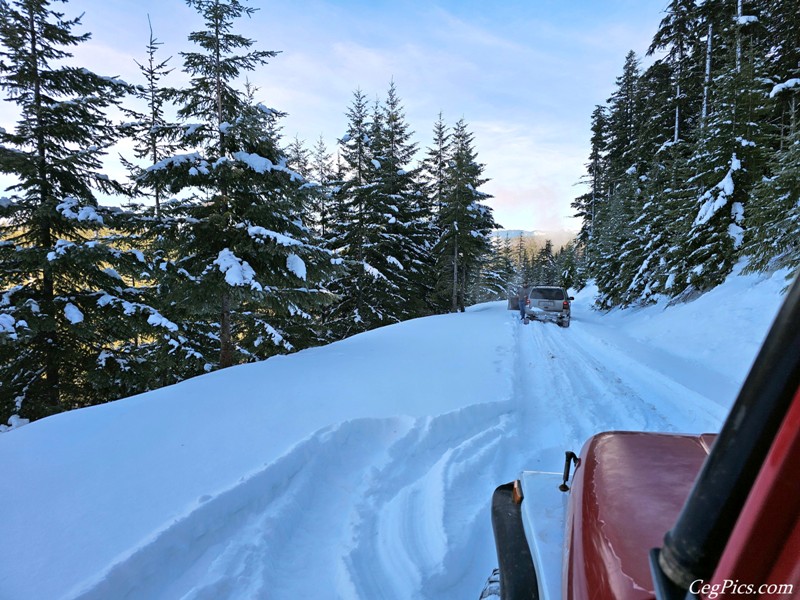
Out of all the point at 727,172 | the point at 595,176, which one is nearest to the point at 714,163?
the point at 727,172

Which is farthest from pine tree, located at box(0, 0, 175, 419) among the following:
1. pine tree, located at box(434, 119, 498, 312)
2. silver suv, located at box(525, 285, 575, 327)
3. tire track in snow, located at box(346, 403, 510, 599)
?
pine tree, located at box(434, 119, 498, 312)

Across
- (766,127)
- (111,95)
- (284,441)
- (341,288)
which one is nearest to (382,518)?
(284,441)

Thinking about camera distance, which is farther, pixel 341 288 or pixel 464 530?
pixel 341 288

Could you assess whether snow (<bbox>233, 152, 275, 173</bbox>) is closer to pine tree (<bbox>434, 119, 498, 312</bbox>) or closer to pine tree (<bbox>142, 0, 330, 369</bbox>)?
pine tree (<bbox>142, 0, 330, 369</bbox>)

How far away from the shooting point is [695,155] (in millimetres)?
12961

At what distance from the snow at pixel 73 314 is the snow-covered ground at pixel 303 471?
204 inches

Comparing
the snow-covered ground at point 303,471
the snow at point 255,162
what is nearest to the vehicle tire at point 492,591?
the snow-covered ground at point 303,471

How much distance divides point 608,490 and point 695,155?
15678 millimetres

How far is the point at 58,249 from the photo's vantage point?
8.37 m

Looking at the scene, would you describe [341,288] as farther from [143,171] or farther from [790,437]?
[790,437]

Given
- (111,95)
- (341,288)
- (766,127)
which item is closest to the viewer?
(111,95)

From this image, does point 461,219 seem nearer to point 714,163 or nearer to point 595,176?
point 714,163

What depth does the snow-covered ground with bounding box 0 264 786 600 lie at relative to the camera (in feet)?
8.96

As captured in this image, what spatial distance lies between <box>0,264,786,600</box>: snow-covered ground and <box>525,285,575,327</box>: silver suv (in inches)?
322
